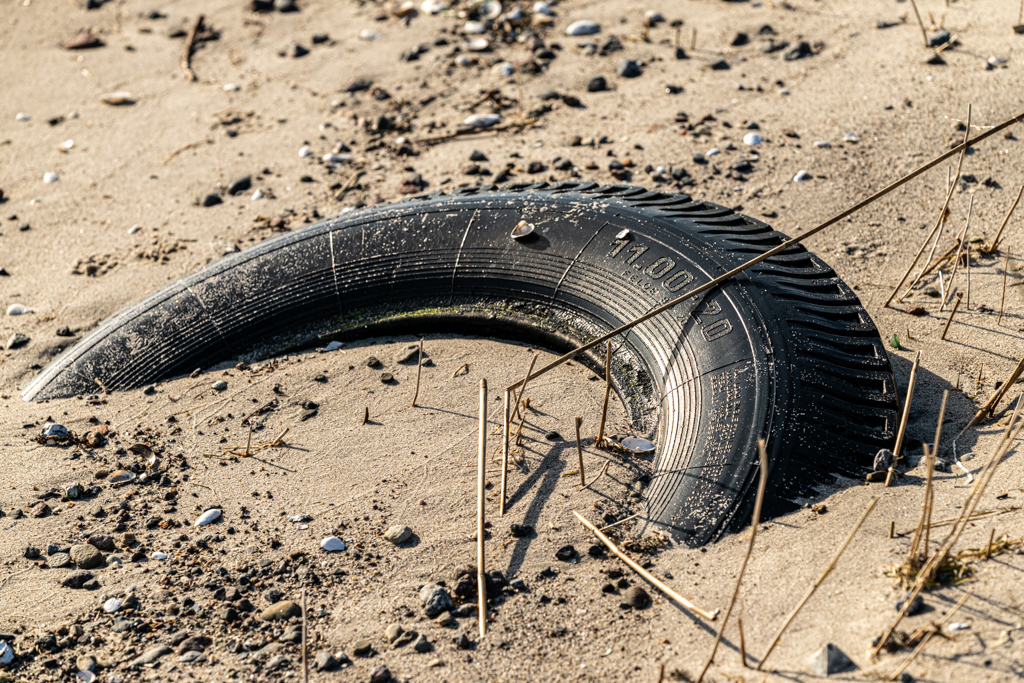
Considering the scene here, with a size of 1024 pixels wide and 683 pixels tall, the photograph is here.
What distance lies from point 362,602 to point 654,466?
3.38 ft

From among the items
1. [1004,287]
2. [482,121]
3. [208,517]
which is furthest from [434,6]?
[208,517]

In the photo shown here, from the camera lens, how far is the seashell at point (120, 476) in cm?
323

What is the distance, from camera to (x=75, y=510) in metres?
3.13

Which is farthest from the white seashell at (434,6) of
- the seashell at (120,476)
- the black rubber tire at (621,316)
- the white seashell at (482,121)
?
the seashell at (120,476)

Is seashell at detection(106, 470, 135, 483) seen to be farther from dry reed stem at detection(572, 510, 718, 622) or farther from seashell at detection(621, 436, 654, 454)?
seashell at detection(621, 436, 654, 454)

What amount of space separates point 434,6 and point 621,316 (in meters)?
4.30

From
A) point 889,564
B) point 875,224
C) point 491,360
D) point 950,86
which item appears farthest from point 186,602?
point 950,86

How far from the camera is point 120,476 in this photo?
3.24 metres

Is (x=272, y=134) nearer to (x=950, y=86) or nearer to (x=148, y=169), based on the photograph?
(x=148, y=169)

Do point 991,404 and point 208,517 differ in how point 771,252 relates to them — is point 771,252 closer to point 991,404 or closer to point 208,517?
point 991,404

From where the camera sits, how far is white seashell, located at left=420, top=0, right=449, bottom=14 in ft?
22.1

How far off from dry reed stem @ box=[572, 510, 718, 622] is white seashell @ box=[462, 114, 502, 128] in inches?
128

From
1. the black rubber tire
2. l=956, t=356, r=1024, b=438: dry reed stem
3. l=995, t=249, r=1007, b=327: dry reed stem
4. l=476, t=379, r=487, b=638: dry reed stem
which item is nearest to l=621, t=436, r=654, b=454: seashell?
the black rubber tire

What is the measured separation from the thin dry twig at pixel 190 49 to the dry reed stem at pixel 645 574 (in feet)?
17.0
